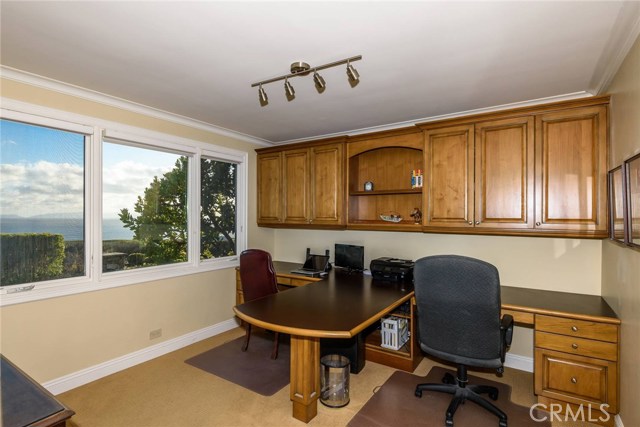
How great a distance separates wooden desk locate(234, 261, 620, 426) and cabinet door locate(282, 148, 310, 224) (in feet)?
5.45

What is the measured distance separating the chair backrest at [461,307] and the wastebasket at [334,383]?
707 millimetres

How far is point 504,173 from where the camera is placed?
9.37ft

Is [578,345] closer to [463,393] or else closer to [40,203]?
[463,393]

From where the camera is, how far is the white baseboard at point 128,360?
2.66 metres

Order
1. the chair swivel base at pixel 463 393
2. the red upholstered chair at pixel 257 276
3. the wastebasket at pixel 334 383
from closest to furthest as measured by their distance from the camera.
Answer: the chair swivel base at pixel 463 393
the wastebasket at pixel 334 383
the red upholstered chair at pixel 257 276

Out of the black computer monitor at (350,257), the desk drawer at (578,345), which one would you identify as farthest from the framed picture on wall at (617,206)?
the black computer monitor at (350,257)

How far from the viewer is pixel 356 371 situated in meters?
2.98

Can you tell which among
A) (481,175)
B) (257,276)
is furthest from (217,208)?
(481,175)

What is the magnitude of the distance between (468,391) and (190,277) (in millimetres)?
2946

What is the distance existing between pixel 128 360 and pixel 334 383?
2012mm

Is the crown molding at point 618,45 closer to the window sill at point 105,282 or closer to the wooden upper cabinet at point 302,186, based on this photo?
the wooden upper cabinet at point 302,186

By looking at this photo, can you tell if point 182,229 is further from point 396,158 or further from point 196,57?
point 396,158

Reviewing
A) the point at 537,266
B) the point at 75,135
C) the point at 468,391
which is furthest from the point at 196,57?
the point at 537,266

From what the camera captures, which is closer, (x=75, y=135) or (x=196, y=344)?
(x=75, y=135)
